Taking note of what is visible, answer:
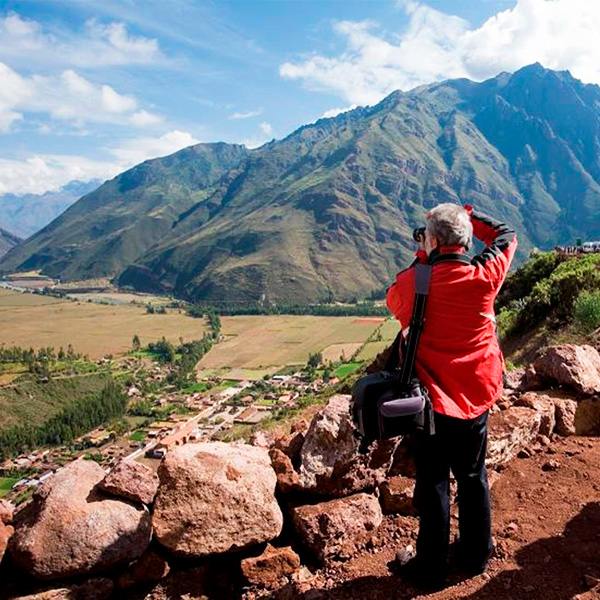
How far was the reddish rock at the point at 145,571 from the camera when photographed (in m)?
4.72

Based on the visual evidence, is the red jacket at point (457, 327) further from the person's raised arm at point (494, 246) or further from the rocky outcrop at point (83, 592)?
the rocky outcrop at point (83, 592)

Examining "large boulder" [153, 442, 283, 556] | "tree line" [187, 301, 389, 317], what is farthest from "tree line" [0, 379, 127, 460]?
"tree line" [187, 301, 389, 317]

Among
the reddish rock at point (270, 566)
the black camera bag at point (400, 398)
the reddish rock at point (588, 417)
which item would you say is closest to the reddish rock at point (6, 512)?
the reddish rock at point (270, 566)

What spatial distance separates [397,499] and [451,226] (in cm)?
317

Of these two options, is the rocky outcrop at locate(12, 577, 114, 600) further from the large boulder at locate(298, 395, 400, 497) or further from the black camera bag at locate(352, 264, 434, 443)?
the black camera bag at locate(352, 264, 434, 443)

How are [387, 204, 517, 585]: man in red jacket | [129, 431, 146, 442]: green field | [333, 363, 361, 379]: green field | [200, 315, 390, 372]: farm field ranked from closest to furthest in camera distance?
[387, 204, 517, 585]: man in red jacket → [129, 431, 146, 442]: green field → [333, 363, 361, 379]: green field → [200, 315, 390, 372]: farm field

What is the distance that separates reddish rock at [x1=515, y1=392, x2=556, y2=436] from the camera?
6.72m

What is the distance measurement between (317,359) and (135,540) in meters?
88.3

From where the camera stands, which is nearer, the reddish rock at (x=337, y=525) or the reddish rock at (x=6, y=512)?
the reddish rock at (x=337, y=525)

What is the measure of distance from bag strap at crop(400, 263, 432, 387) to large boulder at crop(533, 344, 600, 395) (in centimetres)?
503

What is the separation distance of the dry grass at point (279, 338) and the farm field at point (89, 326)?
13.4m

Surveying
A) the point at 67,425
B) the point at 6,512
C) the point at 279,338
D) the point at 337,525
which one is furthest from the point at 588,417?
the point at 279,338

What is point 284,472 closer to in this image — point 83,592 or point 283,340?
point 83,592

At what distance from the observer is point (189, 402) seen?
77.6 meters
